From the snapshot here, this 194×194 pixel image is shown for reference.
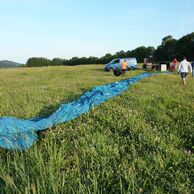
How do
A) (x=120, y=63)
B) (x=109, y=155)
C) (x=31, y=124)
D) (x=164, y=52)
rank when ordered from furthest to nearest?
1. (x=164, y=52)
2. (x=120, y=63)
3. (x=31, y=124)
4. (x=109, y=155)

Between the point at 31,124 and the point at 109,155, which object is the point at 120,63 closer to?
the point at 31,124

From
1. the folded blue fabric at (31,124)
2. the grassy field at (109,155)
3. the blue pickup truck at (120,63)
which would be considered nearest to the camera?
the grassy field at (109,155)

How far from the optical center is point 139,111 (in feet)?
Result: 34.1

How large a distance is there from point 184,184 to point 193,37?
322 feet

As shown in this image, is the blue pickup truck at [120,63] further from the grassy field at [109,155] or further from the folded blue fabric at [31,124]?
the grassy field at [109,155]

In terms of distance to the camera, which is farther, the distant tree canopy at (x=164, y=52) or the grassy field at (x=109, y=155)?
the distant tree canopy at (x=164, y=52)

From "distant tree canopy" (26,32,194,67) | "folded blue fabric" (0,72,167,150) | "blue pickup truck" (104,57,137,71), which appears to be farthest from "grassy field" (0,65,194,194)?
"distant tree canopy" (26,32,194,67)

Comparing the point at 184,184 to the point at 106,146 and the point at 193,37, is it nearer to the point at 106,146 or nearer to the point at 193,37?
the point at 106,146

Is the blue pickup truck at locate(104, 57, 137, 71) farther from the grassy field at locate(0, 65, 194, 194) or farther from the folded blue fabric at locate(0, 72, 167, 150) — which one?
the grassy field at locate(0, 65, 194, 194)

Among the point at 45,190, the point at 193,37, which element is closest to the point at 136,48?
the point at 193,37

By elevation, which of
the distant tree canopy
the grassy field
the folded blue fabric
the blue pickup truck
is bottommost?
the grassy field

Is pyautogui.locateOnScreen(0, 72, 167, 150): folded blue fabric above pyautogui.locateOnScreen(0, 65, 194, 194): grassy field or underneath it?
above

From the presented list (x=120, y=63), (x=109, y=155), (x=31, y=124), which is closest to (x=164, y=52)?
(x=120, y=63)

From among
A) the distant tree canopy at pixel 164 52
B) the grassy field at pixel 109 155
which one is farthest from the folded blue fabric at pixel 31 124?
the distant tree canopy at pixel 164 52
